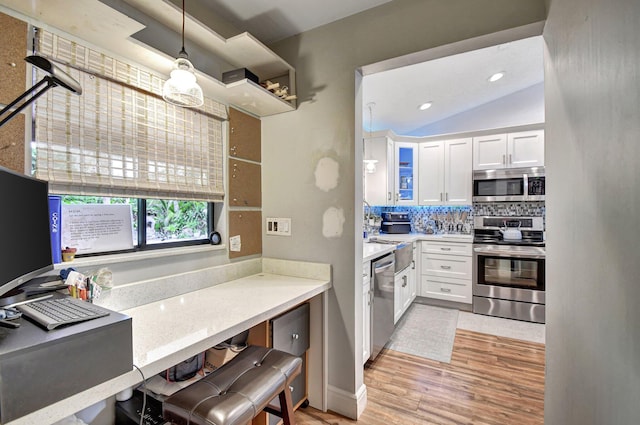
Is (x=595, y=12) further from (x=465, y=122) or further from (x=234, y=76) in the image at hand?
(x=465, y=122)

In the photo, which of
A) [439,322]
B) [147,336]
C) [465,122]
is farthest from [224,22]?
[465,122]

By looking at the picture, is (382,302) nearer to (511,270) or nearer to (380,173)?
(511,270)

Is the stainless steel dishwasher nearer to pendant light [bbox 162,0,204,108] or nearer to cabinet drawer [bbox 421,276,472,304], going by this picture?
cabinet drawer [bbox 421,276,472,304]

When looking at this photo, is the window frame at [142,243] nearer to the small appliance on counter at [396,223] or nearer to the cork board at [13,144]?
the cork board at [13,144]

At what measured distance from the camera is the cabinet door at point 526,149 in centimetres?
362

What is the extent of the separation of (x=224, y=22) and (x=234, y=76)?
55cm

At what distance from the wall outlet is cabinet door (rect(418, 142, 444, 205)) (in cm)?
287

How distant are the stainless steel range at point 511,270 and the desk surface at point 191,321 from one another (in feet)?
8.70

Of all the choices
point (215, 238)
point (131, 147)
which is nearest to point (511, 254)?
point (215, 238)

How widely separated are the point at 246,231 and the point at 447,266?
9.62 ft

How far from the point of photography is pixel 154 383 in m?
1.41

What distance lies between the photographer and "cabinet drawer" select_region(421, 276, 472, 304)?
12.2ft

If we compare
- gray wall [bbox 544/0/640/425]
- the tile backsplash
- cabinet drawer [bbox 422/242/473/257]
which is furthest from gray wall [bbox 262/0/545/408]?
the tile backsplash

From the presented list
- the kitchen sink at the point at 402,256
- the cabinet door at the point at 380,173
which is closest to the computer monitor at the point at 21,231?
the kitchen sink at the point at 402,256
